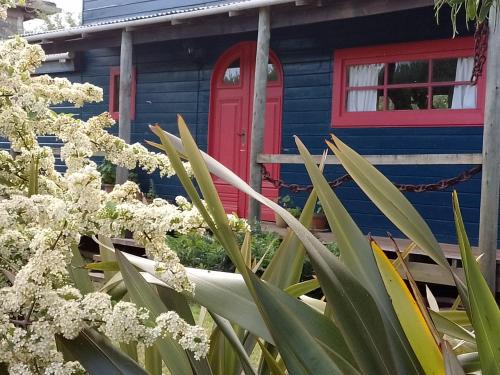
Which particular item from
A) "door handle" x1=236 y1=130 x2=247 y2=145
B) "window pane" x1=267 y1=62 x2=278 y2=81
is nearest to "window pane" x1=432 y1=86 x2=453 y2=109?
"window pane" x1=267 y1=62 x2=278 y2=81

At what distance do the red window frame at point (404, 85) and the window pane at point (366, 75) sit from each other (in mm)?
62

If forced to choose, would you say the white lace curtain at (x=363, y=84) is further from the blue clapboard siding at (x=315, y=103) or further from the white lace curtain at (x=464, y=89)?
the white lace curtain at (x=464, y=89)

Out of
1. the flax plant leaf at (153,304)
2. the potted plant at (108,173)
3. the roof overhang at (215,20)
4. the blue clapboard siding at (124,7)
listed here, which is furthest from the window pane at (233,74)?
the flax plant leaf at (153,304)

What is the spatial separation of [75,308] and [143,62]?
9.82 meters

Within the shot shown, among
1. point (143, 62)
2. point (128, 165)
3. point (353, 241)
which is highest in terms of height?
point (143, 62)

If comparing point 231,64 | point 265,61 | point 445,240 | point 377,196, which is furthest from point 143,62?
point 377,196

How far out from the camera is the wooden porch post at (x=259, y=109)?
6.92 m

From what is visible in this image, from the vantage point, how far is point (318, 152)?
28.6 feet

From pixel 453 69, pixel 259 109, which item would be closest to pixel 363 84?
pixel 453 69

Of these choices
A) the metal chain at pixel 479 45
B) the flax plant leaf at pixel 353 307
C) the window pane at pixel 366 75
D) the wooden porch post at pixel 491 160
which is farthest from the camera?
the window pane at pixel 366 75

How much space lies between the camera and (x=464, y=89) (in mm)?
7434

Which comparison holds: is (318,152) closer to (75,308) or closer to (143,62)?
(143,62)

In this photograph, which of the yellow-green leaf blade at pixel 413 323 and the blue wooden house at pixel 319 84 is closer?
the yellow-green leaf blade at pixel 413 323

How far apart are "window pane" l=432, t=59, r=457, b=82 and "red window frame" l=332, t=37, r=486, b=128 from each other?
7 cm
